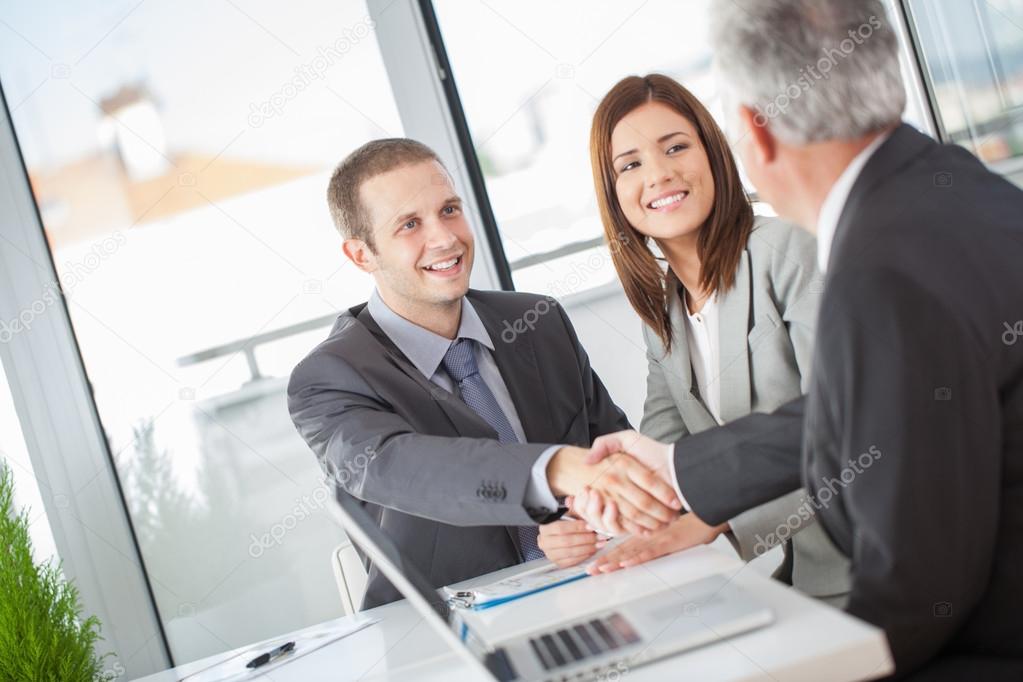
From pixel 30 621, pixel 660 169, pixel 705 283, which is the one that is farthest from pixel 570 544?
pixel 30 621

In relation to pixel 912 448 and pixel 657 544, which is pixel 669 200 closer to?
pixel 657 544

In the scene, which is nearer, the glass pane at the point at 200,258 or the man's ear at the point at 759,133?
the man's ear at the point at 759,133

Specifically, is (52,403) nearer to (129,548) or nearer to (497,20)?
(129,548)

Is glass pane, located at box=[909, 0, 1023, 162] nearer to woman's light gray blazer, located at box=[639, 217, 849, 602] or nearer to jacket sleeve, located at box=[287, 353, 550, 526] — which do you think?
woman's light gray blazer, located at box=[639, 217, 849, 602]

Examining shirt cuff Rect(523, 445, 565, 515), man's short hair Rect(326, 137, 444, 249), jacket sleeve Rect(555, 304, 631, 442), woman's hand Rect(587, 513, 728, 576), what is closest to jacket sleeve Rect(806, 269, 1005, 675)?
woman's hand Rect(587, 513, 728, 576)

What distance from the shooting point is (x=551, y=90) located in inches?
156

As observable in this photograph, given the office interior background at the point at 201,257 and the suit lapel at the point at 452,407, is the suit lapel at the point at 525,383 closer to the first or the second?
the suit lapel at the point at 452,407

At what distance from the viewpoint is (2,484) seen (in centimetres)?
279

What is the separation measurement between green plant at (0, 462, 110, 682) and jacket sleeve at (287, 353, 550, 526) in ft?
3.20

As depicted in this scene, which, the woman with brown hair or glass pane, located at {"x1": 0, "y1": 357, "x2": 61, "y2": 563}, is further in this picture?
glass pane, located at {"x1": 0, "y1": 357, "x2": 61, "y2": 563}

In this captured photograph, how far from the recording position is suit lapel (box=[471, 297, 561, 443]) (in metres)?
→ 2.46

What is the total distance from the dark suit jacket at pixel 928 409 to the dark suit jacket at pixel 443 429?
79 centimetres

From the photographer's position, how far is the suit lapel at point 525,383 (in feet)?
8.07

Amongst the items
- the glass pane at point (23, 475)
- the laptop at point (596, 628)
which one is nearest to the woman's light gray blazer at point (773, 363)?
the laptop at point (596, 628)
